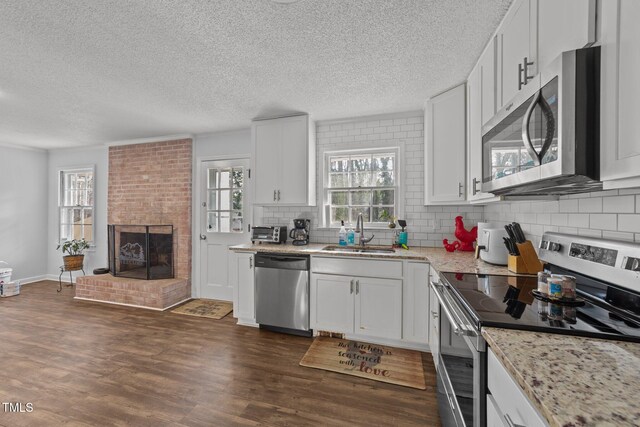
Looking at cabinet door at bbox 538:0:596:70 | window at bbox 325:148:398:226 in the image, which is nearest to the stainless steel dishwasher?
window at bbox 325:148:398:226

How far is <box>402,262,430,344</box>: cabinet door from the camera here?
7.88 ft

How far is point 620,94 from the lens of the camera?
0.78 meters

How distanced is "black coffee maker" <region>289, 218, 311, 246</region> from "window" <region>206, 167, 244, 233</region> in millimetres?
1041

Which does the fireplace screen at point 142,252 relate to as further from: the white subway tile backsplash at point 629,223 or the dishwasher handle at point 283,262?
the white subway tile backsplash at point 629,223

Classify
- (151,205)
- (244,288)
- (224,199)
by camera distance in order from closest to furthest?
(244,288) → (224,199) → (151,205)

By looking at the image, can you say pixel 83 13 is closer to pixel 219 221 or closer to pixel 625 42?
pixel 625 42

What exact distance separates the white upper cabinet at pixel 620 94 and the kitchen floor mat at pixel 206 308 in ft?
11.8

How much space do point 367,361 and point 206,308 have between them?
2.35 m

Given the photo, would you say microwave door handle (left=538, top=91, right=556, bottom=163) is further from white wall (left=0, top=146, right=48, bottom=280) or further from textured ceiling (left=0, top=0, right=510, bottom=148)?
white wall (left=0, top=146, right=48, bottom=280)

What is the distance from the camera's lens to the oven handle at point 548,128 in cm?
96

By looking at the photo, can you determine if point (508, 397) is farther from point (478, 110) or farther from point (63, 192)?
point (63, 192)

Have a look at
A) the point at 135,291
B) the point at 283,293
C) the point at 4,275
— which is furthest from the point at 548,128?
the point at 4,275

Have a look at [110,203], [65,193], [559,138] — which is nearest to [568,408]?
[559,138]

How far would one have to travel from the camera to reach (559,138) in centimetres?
Answer: 90
